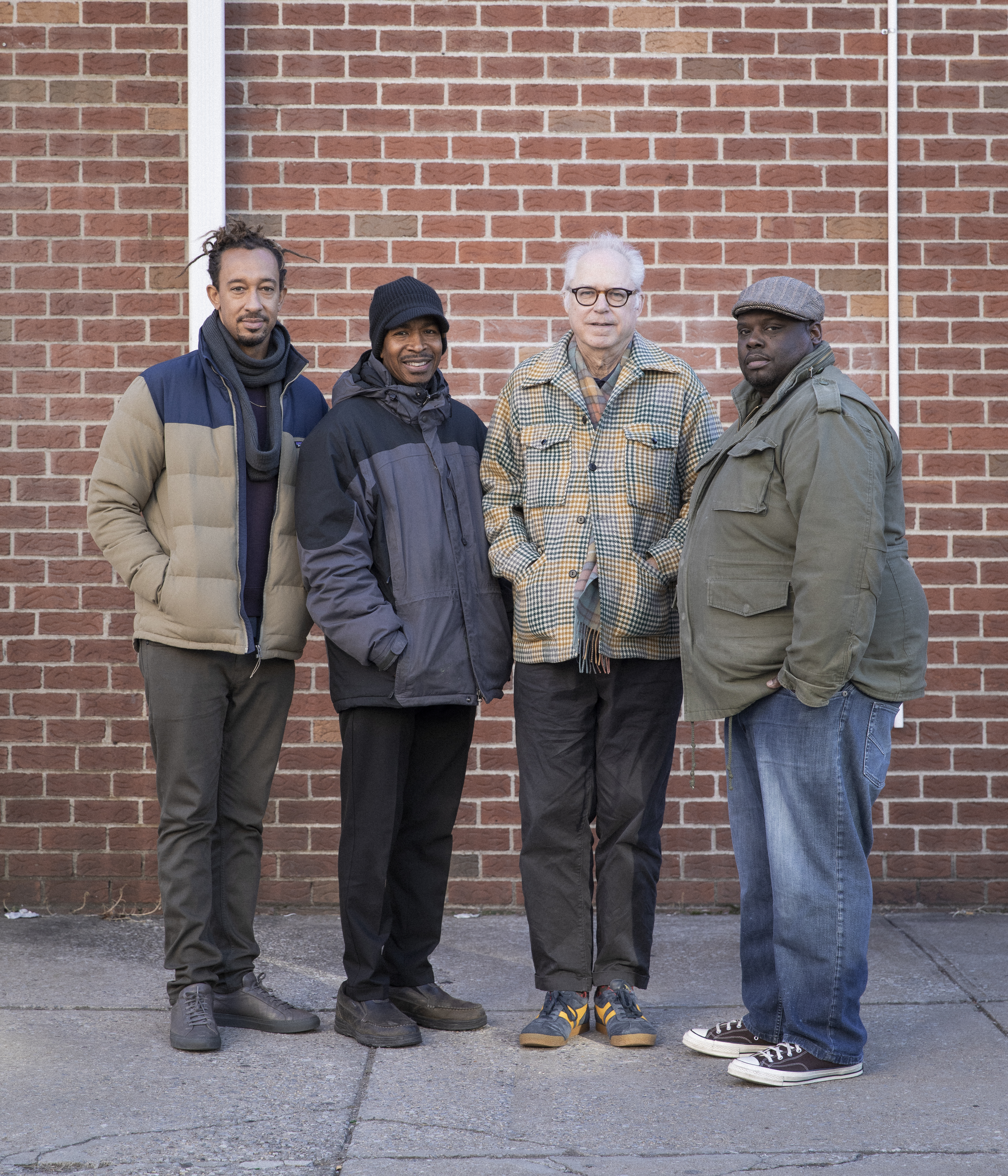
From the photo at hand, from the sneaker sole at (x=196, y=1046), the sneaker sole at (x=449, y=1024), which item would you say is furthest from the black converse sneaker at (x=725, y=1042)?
the sneaker sole at (x=196, y=1046)

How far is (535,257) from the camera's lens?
193 inches

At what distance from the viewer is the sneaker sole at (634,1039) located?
3.46 meters

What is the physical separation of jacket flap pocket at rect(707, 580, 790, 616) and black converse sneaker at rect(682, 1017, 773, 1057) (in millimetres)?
1183

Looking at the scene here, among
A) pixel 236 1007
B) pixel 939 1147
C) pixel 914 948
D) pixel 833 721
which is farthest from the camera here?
pixel 914 948

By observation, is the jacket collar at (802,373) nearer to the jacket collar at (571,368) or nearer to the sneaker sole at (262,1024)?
the jacket collar at (571,368)

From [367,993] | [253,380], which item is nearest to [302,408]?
[253,380]

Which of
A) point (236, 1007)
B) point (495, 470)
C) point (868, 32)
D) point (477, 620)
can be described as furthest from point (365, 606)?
point (868, 32)

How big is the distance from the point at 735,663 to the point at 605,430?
79 cm

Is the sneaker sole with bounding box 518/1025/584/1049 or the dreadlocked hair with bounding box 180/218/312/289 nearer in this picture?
the sneaker sole with bounding box 518/1025/584/1049

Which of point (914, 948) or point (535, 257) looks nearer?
point (914, 948)

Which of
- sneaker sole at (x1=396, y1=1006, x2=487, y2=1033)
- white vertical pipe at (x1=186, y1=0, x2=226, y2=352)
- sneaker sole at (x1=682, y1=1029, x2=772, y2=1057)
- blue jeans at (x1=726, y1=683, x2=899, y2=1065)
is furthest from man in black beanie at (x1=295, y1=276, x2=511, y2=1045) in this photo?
white vertical pipe at (x1=186, y1=0, x2=226, y2=352)

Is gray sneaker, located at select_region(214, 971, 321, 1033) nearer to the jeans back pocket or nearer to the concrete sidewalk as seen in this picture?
the concrete sidewalk

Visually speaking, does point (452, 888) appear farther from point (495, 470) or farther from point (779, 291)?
point (779, 291)

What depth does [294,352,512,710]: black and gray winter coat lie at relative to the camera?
3.44 meters
